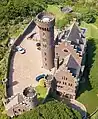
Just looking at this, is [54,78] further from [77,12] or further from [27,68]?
[77,12]

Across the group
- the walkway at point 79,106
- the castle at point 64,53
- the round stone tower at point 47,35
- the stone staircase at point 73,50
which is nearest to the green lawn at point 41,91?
the castle at point 64,53

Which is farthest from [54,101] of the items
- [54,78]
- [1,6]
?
[1,6]

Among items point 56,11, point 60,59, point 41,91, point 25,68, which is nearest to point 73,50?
point 60,59

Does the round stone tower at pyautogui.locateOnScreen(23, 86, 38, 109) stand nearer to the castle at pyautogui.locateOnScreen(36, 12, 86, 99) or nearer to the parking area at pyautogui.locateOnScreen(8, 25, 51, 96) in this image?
the castle at pyautogui.locateOnScreen(36, 12, 86, 99)

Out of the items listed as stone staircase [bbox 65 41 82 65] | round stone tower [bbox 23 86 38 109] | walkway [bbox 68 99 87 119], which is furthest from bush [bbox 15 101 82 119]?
stone staircase [bbox 65 41 82 65]

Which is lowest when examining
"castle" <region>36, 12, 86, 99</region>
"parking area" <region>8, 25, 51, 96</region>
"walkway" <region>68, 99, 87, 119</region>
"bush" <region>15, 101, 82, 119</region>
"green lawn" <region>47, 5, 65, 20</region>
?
"walkway" <region>68, 99, 87, 119</region>
